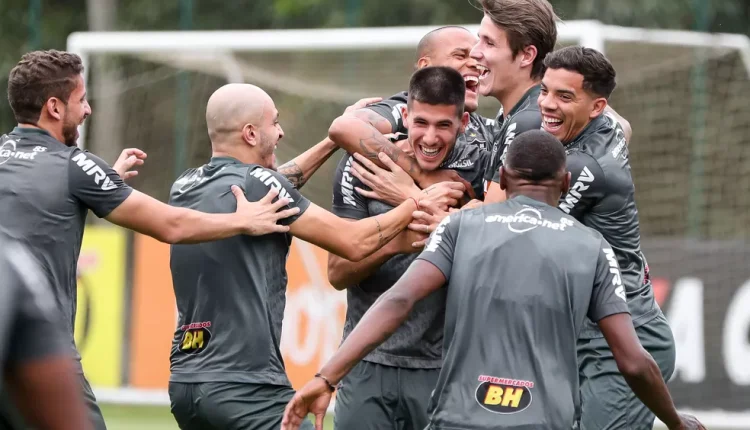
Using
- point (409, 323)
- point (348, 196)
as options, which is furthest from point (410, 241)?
point (348, 196)

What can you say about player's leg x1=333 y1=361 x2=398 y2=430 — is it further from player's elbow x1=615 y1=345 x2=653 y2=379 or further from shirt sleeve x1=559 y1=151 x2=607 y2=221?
player's elbow x1=615 y1=345 x2=653 y2=379

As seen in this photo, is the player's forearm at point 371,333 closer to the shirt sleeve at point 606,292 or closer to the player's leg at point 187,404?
the shirt sleeve at point 606,292

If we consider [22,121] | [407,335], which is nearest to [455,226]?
[407,335]

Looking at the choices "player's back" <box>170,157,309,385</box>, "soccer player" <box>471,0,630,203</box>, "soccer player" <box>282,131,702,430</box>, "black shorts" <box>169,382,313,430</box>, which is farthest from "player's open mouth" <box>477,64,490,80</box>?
"black shorts" <box>169,382,313,430</box>

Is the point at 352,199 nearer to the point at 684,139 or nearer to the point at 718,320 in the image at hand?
the point at 718,320

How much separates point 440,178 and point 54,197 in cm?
199

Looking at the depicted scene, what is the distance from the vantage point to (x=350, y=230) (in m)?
6.44

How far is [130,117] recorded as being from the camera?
18266 mm

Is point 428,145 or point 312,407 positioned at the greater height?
point 428,145

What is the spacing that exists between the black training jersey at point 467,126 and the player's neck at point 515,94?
0.27 metres

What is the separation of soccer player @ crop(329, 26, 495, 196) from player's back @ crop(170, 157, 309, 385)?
0.51 metres

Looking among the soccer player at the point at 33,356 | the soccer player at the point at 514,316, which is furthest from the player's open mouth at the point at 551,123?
the soccer player at the point at 33,356

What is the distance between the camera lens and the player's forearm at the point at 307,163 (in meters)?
7.33

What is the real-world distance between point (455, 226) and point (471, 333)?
1.52 feet
